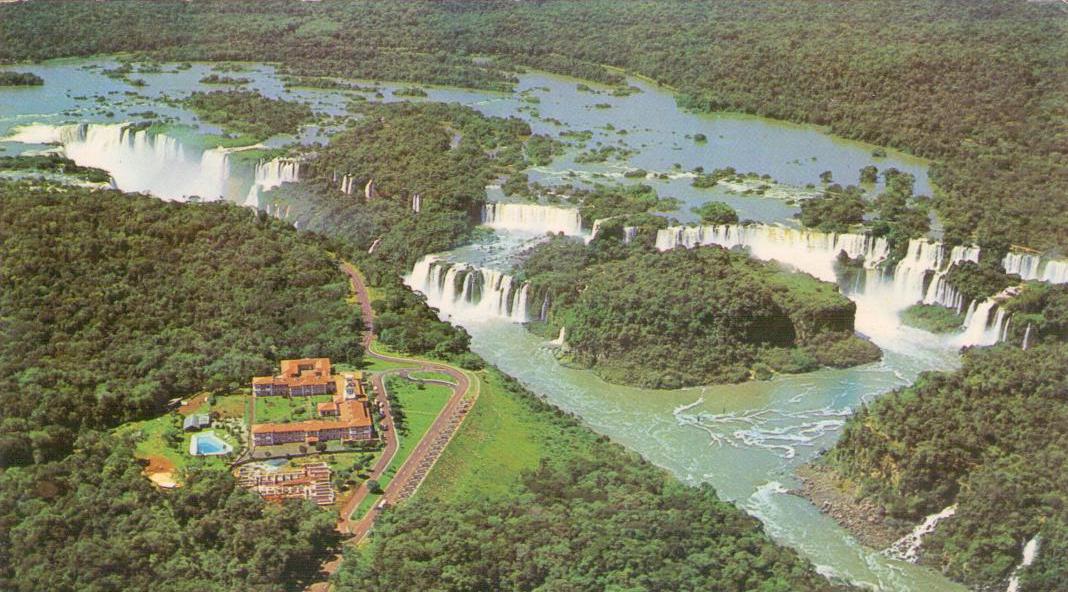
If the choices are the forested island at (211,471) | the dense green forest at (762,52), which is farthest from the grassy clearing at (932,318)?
the forested island at (211,471)

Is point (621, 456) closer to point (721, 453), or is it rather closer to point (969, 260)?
point (721, 453)

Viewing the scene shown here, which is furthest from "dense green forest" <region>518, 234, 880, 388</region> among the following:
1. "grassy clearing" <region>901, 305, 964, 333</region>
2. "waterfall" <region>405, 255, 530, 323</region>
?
"grassy clearing" <region>901, 305, 964, 333</region>

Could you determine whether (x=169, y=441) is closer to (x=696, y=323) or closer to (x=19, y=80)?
(x=696, y=323)

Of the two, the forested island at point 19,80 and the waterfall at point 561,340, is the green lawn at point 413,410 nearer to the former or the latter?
the waterfall at point 561,340

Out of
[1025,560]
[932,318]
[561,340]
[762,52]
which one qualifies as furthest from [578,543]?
[762,52]

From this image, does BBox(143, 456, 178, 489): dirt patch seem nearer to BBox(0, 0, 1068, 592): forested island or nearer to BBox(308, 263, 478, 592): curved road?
BBox(0, 0, 1068, 592): forested island

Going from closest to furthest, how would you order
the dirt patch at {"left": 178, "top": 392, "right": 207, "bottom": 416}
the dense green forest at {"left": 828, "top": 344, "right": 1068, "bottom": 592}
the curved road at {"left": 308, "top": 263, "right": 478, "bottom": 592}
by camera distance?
the curved road at {"left": 308, "top": 263, "right": 478, "bottom": 592} < the dense green forest at {"left": 828, "top": 344, "right": 1068, "bottom": 592} < the dirt patch at {"left": 178, "top": 392, "right": 207, "bottom": 416}
